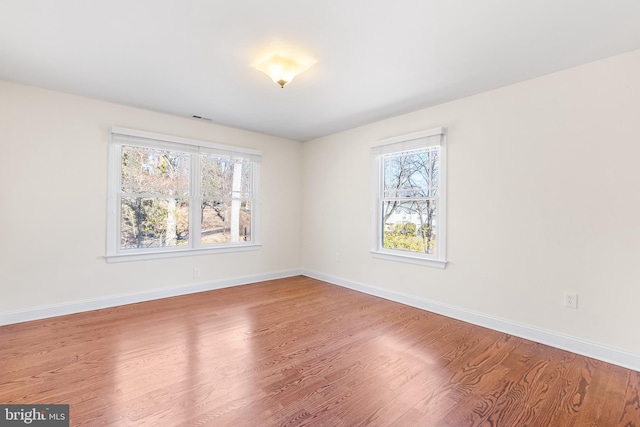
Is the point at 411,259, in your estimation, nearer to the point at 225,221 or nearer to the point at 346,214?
the point at 346,214

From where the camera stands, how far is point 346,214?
470cm

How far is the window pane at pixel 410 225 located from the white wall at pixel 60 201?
295 cm

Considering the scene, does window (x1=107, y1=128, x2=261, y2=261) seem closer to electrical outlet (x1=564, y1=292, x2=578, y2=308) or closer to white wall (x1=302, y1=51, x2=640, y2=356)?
white wall (x1=302, y1=51, x2=640, y2=356)

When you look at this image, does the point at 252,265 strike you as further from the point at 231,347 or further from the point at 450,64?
the point at 450,64

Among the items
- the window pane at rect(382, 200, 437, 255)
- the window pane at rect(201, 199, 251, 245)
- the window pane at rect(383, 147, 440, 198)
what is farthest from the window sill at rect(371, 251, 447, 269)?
the window pane at rect(201, 199, 251, 245)

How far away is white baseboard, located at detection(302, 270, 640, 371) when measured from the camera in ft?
7.76

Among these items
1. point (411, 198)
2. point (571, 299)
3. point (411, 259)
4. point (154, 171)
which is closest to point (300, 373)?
point (411, 259)

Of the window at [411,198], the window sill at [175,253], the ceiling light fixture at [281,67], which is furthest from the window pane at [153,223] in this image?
the window at [411,198]

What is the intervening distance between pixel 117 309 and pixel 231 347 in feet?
6.23

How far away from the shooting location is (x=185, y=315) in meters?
3.36

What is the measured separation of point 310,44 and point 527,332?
326 cm

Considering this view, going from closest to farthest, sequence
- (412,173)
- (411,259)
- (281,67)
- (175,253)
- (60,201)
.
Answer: (281,67)
(60,201)
(411,259)
(412,173)
(175,253)

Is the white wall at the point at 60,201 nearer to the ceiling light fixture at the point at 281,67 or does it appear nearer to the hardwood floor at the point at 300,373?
the hardwood floor at the point at 300,373

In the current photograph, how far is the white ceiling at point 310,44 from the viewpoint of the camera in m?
1.90
